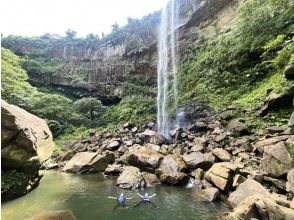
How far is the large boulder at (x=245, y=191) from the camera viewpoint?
514 inches

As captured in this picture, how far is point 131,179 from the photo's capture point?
61.6ft

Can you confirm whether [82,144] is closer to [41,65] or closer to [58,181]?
[58,181]

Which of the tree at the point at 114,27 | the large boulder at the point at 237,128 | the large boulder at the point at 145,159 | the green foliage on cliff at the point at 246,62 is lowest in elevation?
the large boulder at the point at 145,159

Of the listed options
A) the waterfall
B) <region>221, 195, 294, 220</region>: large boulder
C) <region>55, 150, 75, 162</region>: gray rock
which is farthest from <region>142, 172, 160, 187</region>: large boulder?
the waterfall

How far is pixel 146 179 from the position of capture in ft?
62.6

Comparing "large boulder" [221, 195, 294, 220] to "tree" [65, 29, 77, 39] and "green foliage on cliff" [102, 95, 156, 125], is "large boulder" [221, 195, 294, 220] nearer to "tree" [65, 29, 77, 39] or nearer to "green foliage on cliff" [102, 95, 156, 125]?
"green foliage on cliff" [102, 95, 156, 125]

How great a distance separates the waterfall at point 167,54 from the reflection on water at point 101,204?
21894mm

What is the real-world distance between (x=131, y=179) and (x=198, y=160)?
4577 millimetres

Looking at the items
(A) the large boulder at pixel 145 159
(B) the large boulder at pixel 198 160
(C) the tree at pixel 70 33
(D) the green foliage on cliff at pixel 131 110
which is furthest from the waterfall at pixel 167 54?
(C) the tree at pixel 70 33

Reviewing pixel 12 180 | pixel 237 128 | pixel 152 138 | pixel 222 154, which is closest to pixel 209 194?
pixel 222 154

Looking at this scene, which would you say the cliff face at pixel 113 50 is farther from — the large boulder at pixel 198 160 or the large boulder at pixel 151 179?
the large boulder at pixel 151 179

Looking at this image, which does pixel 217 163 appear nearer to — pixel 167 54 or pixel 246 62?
pixel 246 62

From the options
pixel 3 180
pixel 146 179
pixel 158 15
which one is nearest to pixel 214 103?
pixel 146 179

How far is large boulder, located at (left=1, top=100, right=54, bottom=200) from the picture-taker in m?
13.5
